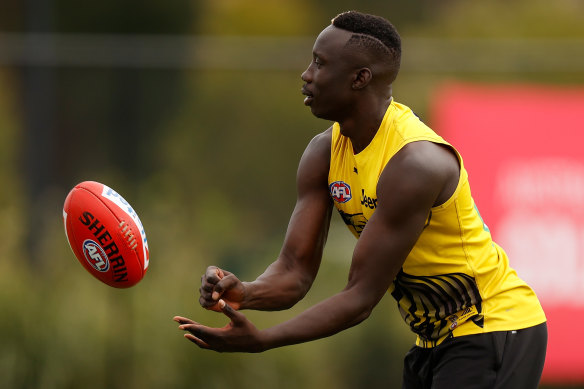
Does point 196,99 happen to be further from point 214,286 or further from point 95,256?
point 214,286

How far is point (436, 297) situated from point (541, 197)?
5.85 meters

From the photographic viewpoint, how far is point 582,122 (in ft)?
34.6

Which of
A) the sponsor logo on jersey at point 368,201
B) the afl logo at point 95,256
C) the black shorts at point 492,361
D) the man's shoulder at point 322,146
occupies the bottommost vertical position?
the black shorts at point 492,361

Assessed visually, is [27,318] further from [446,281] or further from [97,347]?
[446,281]

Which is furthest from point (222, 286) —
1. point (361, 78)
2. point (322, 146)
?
point (361, 78)

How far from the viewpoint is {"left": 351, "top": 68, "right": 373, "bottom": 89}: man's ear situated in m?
4.70

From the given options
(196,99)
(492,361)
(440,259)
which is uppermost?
(196,99)

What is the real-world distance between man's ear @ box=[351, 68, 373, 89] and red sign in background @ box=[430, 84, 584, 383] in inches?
226

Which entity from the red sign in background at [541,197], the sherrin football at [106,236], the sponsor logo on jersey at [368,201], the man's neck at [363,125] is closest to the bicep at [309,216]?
the man's neck at [363,125]

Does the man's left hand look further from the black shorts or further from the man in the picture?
the black shorts

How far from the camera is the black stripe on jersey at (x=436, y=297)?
4742 millimetres

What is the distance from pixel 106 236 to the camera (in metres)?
5.03

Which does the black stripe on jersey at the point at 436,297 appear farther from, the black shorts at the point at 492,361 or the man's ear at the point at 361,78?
the man's ear at the point at 361,78

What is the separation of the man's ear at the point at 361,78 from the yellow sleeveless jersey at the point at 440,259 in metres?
0.19
